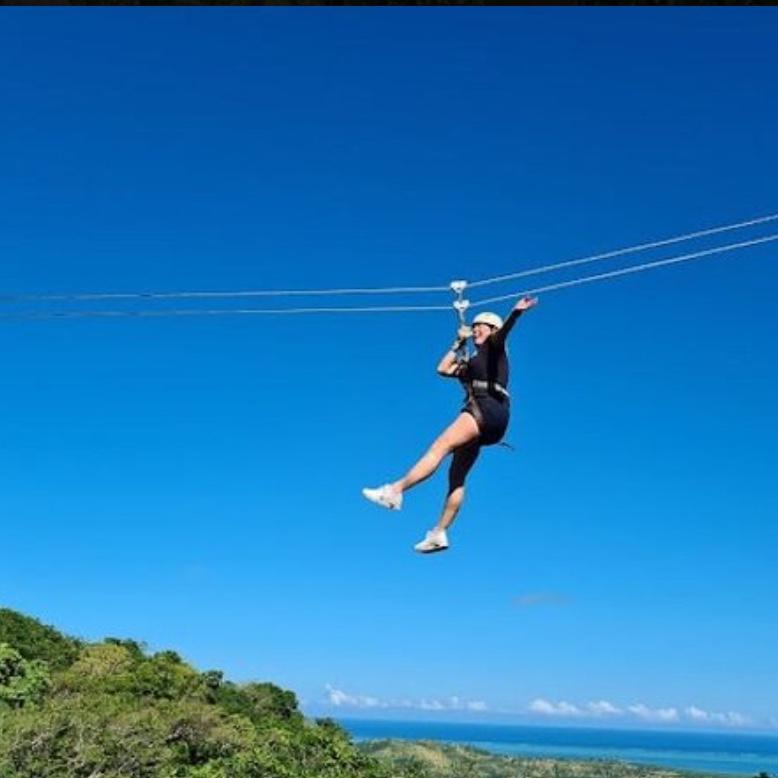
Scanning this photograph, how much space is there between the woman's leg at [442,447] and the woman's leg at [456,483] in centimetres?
27

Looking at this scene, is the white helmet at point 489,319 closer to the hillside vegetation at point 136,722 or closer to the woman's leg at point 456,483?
the woman's leg at point 456,483

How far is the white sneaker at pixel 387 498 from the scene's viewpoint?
7.36 metres

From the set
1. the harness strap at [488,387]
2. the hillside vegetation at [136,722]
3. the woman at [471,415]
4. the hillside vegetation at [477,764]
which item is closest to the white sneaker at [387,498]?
the woman at [471,415]

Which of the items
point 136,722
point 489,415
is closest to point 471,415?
point 489,415

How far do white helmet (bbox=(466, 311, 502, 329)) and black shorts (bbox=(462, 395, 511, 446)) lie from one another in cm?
45

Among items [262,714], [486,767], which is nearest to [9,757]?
[262,714]

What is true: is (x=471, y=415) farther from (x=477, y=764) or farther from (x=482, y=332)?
(x=477, y=764)

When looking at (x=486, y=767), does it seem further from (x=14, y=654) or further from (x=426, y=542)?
(x=426, y=542)

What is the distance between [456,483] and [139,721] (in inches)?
1388

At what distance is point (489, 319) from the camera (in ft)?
24.8

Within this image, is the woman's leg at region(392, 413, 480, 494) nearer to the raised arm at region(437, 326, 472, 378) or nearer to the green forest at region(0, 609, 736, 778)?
Result: the raised arm at region(437, 326, 472, 378)

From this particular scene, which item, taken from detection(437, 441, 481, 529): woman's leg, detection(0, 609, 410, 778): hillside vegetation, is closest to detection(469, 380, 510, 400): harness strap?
detection(437, 441, 481, 529): woman's leg

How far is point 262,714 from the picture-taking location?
5519 centimetres

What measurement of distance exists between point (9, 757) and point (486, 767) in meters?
103
